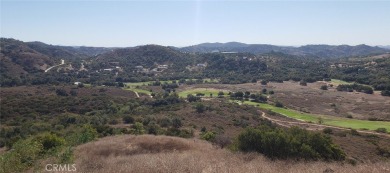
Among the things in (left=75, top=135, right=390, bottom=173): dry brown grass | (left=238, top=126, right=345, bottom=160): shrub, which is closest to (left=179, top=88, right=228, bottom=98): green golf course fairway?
(left=238, top=126, right=345, bottom=160): shrub

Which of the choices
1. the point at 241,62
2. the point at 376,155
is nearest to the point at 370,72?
the point at 241,62

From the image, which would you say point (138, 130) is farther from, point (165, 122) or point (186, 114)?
point (186, 114)

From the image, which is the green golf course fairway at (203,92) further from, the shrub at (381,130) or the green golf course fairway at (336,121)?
the shrub at (381,130)

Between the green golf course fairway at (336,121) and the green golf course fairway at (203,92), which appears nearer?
the green golf course fairway at (336,121)

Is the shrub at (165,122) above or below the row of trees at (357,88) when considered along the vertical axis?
above

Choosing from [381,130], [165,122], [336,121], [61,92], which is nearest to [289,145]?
[165,122]

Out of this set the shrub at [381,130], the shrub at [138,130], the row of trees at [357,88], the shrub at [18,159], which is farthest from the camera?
the row of trees at [357,88]

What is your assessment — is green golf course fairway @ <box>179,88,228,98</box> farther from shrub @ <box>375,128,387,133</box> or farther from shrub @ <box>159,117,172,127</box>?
shrub @ <box>375,128,387,133</box>

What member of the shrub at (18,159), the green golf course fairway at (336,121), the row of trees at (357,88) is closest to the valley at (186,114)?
the shrub at (18,159)

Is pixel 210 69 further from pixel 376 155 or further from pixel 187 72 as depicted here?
pixel 376 155
